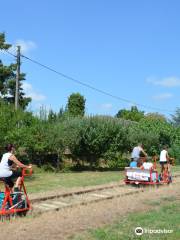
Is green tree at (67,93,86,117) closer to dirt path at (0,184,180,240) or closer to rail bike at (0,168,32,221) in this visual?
dirt path at (0,184,180,240)

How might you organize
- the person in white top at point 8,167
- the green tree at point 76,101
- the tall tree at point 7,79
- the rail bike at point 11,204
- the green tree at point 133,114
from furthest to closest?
the green tree at point 133,114, the green tree at point 76,101, the tall tree at point 7,79, the person in white top at point 8,167, the rail bike at point 11,204

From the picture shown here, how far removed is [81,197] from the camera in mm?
13352

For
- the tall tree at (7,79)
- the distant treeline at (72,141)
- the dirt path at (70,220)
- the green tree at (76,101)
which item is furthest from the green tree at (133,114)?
the dirt path at (70,220)

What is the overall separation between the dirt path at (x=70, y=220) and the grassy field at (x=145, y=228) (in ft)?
1.31

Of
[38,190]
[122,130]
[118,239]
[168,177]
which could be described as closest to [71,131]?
[122,130]

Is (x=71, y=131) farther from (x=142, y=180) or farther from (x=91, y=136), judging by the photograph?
(x=142, y=180)

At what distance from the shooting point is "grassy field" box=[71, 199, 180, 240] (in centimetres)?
796

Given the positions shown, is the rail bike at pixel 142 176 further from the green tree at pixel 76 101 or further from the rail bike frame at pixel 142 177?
the green tree at pixel 76 101

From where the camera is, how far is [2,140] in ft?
62.8

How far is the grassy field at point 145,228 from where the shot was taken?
796 cm

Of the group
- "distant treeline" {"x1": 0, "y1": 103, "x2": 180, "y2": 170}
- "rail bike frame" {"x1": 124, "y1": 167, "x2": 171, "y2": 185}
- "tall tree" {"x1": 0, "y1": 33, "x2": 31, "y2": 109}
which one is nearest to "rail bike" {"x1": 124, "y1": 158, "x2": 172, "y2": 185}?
"rail bike frame" {"x1": 124, "y1": 167, "x2": 171, "y2": 185}

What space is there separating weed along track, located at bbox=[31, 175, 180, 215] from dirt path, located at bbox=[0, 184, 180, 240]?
42cm

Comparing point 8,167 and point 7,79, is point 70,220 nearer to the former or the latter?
point 8,167

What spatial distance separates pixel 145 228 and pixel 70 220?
6.26ft
